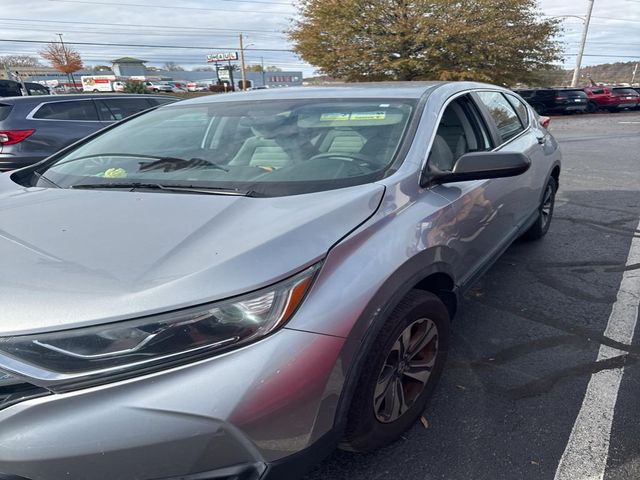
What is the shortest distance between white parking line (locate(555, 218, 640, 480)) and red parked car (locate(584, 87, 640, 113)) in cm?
2705

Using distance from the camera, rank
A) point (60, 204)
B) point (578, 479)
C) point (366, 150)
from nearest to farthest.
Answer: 1. point (578, 479)
2. point (60, 204)
3. point (366, 150)

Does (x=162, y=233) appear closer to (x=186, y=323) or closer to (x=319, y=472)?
(x=186, y=323)

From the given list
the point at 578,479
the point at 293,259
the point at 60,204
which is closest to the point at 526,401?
the point at 578,479

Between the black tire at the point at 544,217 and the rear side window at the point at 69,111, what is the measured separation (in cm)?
685

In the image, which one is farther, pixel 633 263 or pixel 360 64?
pixel 360 64

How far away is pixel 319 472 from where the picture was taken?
2.04m

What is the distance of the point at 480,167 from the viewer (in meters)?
2.26

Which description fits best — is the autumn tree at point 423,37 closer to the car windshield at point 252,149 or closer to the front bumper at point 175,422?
the car windshield at point 252,149

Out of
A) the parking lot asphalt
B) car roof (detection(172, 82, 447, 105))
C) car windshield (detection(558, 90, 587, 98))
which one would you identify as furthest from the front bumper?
car windshield (detection(558, 90, 587, 98))

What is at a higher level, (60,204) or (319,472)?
(60,204)

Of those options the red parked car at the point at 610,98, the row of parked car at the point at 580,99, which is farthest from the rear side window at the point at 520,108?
the red parked car at the point at 610,98

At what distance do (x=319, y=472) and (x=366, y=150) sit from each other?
1492 mm

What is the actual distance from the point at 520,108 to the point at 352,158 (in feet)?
9.13

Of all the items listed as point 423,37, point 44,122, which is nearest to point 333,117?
point 44,122
